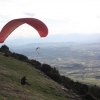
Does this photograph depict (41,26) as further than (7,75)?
No

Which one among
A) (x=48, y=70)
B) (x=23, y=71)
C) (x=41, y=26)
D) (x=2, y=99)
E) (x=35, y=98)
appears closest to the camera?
(x=41, y=26)

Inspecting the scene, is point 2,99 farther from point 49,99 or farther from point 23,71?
point 23,71

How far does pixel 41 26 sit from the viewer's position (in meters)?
14.2

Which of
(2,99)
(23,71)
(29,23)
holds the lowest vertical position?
(2,99)

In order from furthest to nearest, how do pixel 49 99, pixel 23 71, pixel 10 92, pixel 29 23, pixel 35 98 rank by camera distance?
1. pixel 23 71
2. pixel 49 99
3. pixel 35 98
4. pixel 10 92
5. pixel 29 23

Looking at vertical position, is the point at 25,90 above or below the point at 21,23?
below

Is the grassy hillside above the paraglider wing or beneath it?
beneath

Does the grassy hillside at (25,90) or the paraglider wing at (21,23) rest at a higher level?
the paraglider wing at (21,23)

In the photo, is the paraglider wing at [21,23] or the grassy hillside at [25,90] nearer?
the paraglider wing at [21,23]

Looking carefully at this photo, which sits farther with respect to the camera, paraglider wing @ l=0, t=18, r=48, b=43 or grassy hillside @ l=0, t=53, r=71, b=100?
grassy hillside @ l=0, t=53, r=71, b=100

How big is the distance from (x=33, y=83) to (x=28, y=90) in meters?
4.15

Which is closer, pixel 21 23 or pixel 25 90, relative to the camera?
pixel 21 23

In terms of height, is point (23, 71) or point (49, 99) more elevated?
point (23, 71)

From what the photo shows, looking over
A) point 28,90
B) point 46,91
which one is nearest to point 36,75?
point 46,91
